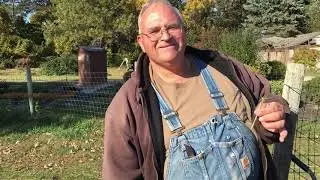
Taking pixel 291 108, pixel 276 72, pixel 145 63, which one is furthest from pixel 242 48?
pixel 145 63

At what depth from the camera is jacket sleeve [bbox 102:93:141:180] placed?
2404 mm

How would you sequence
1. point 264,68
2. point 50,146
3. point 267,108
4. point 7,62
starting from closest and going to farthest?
1. point 267,108
2. point 50,146
3. point 264,68
4. point 7,62

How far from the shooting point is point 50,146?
30.1ft

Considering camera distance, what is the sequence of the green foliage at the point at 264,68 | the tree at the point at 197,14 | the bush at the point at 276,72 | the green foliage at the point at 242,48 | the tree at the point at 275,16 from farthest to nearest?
the tree at the point at 275,16
the tree at the point at 197,14
the bush at the point at 276,72
the green foliage at the point at 264,68
the green foliage at the point at 242,48

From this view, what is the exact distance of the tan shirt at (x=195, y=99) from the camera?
248cm

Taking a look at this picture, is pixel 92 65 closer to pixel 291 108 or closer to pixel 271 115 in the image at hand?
pixel 291 108

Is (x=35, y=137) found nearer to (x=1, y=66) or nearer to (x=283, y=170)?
(x=283, y=170)

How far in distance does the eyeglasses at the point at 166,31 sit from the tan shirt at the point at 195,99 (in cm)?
18

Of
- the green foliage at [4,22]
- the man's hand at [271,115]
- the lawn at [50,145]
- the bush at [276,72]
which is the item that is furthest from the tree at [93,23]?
the man's hand at [271,115]

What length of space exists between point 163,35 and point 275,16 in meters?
47.7

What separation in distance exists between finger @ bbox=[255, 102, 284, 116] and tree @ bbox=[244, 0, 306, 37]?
150ft

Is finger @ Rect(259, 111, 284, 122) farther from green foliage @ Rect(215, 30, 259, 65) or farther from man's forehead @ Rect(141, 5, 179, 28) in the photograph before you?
green foliage @ Rect(215, 30, 259, 65)

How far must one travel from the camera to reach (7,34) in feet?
130

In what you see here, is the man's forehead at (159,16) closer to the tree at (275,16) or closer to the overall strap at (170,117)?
the overall strap at (170,117)
